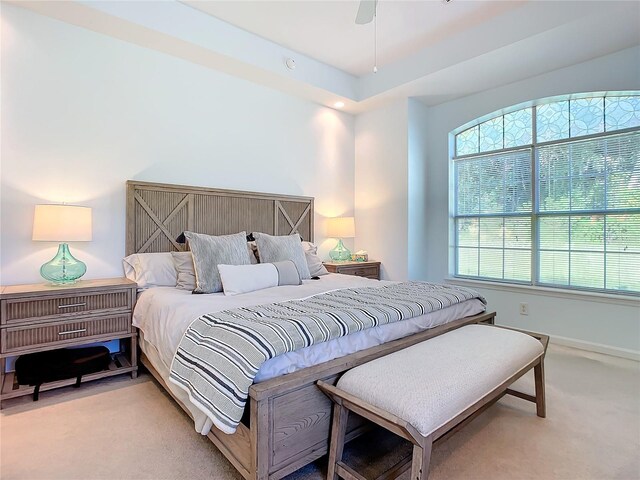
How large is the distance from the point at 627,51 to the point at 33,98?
5197mm

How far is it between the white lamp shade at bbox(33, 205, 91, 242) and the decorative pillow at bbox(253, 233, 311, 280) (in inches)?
57.1

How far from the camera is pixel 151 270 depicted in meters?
2.93

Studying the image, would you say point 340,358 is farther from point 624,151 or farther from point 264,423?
point 624,151

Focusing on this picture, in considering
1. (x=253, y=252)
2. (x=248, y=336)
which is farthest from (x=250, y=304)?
(x=253, y=252)

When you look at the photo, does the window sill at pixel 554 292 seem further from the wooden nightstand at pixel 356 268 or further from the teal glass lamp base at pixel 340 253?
the teal glass lamp base at pixel 340 253

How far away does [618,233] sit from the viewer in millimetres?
3430

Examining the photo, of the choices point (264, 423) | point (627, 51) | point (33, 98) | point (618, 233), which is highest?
point (627, 51)

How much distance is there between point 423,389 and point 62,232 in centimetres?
272

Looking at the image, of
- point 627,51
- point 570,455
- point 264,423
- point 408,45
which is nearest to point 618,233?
point 627,51

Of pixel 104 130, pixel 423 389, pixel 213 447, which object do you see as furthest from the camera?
pixel 104 130

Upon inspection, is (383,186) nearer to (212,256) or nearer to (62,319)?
(212,256)

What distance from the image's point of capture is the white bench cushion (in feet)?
4.59

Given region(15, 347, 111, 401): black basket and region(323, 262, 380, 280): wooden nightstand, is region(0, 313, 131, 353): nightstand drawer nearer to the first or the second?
region(15, 347, 111, 401): black basket

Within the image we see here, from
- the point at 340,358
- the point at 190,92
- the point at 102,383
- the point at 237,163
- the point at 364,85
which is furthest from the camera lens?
the point at 364,85
